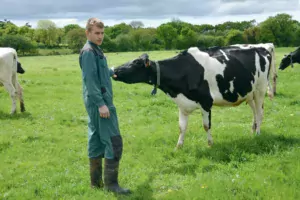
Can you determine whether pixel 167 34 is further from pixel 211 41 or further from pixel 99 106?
pixel 99 106

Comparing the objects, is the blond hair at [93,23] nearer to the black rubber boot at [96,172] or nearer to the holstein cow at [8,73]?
the black rubber boot at [96,172]

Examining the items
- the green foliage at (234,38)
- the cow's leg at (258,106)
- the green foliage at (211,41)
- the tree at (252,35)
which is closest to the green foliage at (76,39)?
the green foliage at (211,41)

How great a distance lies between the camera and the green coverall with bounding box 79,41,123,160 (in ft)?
18.1

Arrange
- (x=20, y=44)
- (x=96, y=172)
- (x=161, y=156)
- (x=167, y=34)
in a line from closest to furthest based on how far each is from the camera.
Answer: (x=96, y=172) < (x=161, y=156) < (x=20, y=44) < (x=167, y=34)

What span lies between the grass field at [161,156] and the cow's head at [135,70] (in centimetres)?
192

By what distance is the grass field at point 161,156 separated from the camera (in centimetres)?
603

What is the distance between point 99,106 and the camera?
5516mm

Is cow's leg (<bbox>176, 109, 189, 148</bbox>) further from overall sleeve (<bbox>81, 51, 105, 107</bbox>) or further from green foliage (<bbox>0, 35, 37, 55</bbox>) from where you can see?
green foliage (<bbox>0, 35, 37, 55</bbox>)

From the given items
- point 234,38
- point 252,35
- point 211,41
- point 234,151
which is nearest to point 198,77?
point 234,151

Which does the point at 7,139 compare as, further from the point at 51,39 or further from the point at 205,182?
the point at 51,39

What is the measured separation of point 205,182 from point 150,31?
12163cm

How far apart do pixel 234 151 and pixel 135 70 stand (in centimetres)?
302

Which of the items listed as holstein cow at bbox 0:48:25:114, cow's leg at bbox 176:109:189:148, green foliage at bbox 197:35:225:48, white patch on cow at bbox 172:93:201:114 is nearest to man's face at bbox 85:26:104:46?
white patch on cow at bbox 172:93:201:114

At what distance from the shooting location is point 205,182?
615 cm
